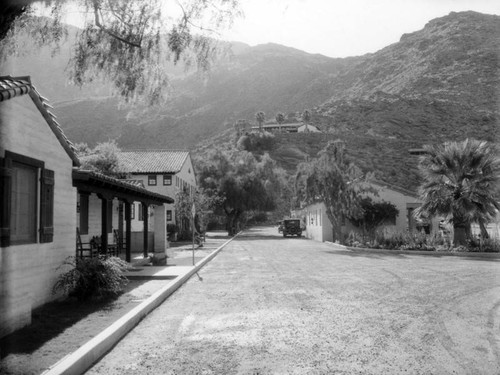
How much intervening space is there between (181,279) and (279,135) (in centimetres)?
9686

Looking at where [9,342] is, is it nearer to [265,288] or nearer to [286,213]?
[265,288]

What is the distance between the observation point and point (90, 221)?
61.7ft

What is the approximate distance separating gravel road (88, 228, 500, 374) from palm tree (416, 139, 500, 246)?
11258mm

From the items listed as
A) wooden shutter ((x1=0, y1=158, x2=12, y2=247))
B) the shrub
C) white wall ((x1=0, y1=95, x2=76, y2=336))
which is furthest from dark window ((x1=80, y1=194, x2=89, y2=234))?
the shrub

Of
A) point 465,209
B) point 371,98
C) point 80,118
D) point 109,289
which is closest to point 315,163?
point 465,209

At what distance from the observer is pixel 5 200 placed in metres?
7.35

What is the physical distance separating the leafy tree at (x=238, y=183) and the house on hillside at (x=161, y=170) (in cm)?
303

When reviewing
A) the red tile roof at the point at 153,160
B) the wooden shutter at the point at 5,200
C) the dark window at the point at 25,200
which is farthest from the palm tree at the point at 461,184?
the red tile roof at the point at 153,160

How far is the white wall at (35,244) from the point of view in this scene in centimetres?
745

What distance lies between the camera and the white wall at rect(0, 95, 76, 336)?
745cm

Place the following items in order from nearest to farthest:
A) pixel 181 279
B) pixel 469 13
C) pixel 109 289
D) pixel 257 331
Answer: pixel 257 331 < pixel 109 289 < pixel 181 279 < pixel 469 13

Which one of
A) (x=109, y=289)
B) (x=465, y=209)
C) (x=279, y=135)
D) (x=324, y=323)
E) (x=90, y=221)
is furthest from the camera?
(x=279, y=135)

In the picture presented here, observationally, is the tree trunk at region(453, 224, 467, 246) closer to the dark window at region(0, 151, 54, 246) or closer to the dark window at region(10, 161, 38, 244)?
the dark window at region(0, 151, 54, 246)

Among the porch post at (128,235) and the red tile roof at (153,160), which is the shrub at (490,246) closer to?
the porch post at (128,235)
